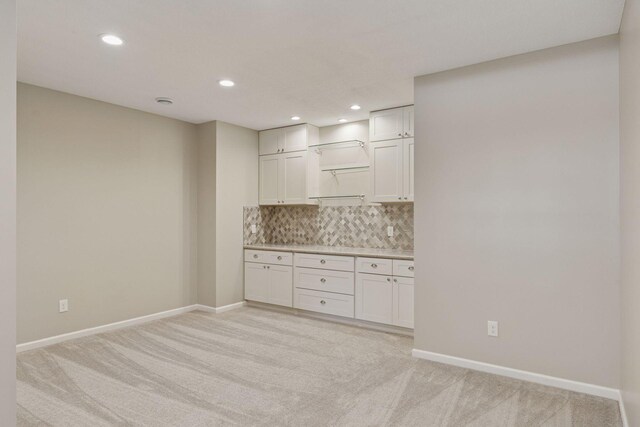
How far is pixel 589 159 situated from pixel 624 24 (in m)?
0.86

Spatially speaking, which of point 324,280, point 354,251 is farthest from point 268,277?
point 354,251

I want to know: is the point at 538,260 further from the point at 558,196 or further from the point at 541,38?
the point at 541,38

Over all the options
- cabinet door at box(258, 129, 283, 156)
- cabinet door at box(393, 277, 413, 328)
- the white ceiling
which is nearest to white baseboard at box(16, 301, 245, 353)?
cabinet door at box(258, 129, 283, 156)

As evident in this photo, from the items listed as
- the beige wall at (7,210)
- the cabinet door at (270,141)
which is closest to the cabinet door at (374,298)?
the cabinet door at (270,141)

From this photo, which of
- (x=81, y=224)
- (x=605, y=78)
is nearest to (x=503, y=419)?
(x=605, y=78)

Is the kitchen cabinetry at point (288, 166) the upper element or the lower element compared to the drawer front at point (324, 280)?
upper

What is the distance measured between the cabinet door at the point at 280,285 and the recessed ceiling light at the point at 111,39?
315cm

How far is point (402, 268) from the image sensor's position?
423cm

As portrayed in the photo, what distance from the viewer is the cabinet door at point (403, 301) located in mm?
4184

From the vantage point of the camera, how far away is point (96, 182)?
4312mm

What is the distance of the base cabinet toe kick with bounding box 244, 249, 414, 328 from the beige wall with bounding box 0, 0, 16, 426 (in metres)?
3.33

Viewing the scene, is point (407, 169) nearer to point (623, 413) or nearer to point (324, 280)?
point (324, 280)

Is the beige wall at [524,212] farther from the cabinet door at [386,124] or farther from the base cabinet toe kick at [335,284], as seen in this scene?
the cabinet door at [386,124]

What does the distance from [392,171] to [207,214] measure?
2452 mm
